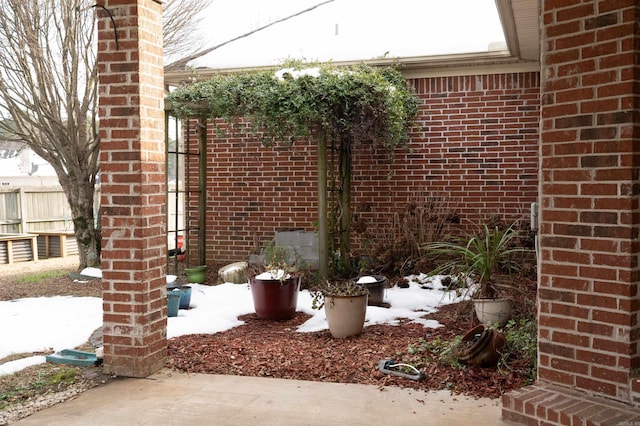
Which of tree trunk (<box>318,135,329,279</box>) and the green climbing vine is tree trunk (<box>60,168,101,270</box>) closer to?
the green climbing vine

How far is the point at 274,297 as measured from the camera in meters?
5.88

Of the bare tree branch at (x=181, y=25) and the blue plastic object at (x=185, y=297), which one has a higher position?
the bare tree branch at (x=181, y=25)

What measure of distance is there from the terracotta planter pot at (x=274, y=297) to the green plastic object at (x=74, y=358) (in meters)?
1.79

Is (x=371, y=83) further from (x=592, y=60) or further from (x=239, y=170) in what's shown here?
(x=592, y=60)

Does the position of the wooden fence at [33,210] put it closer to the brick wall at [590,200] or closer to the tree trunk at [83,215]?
the tree trunk at [83,215]

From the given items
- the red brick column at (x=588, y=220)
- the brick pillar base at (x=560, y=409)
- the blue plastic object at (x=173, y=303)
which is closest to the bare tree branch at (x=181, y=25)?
the blue plastic object at (x=173, y=303)

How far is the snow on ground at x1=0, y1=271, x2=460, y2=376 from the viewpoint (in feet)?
17.3

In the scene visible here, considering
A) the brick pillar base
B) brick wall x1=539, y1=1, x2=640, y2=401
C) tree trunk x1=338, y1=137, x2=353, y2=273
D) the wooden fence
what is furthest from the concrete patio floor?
the wooden fence

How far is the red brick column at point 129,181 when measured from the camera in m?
4.02

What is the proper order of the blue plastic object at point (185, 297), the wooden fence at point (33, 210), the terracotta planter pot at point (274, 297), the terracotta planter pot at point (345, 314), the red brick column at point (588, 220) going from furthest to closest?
the wooden fence at point (33, 210)
the blue plastic object at point (185, 297)
the terracotta planter pot at point (274, 297)
the terracotta planter pot at point (345, 314)
the red brick column at point (588, 220)

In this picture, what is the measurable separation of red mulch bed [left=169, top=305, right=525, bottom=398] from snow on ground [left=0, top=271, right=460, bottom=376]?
25 cm

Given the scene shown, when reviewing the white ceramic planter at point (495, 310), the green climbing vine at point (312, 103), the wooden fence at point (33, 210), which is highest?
the green climbing vine at point (312, 103)

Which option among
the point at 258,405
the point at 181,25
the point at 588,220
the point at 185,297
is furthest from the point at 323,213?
the point at 181,25

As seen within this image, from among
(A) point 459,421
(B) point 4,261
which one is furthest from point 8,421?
(B) point 4,261
